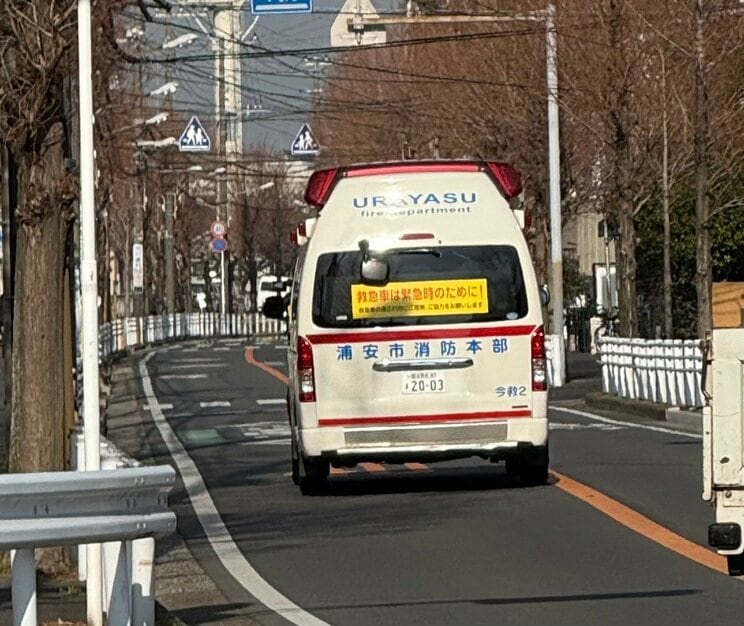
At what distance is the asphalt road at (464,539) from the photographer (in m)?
11.1

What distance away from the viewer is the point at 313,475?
17609 millimetres

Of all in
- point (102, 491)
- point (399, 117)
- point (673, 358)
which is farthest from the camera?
point (399, 117)

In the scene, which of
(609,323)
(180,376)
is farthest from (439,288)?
(609,323)

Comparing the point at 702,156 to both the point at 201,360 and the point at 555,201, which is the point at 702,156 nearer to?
the point at 555,201

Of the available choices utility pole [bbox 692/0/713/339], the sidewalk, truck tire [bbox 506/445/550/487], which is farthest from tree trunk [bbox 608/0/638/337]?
truck tire [bbox 506/445/550/487]

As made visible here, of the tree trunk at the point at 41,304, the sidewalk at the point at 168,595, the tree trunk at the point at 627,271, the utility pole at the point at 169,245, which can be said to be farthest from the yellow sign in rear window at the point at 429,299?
the utility pole at the point at 169,245

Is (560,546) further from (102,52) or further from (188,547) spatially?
(102,52)

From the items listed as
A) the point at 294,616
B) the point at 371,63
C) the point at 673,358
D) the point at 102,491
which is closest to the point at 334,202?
the point at 294,616

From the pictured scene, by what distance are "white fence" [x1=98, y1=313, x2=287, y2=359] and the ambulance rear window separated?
32854 mm

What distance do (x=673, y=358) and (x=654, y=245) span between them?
2294 cm

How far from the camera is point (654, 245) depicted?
53156mm

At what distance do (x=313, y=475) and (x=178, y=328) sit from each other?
218 feet

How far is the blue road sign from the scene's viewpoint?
3119 centimetres

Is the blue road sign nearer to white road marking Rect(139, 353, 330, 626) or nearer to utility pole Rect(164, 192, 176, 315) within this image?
white road marking Rect(139, 353, 330, 626)
